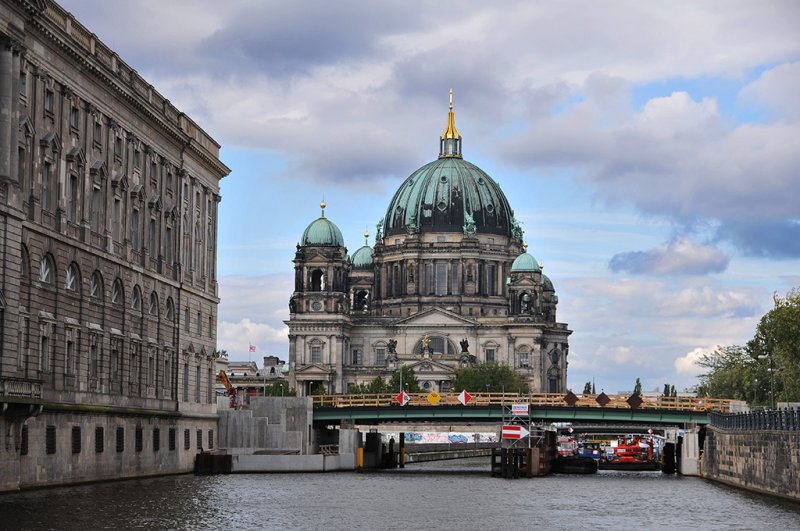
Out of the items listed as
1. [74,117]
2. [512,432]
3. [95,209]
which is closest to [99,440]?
[95,209]

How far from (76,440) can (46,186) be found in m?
11.8

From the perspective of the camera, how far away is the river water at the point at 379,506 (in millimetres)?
62625

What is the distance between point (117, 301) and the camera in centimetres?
9000

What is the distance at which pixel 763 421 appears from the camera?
272 feet

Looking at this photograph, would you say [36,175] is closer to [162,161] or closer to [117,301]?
[117,301]

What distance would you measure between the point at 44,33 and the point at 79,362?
16025 mm

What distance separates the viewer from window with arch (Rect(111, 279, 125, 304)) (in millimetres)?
89062

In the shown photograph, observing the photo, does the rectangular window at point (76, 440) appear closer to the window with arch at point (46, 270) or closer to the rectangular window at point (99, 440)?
the rectangular window at point (99, 440)

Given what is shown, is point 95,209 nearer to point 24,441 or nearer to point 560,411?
point 24,441

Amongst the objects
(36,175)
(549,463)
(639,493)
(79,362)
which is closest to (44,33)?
(36,175)

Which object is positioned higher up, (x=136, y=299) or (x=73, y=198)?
(x=73, y=198)

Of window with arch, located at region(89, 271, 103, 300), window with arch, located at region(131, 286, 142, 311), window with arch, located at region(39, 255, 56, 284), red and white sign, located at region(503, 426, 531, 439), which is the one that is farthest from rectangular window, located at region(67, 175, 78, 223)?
red and white sign, located at region(503, 426, 531, 439)

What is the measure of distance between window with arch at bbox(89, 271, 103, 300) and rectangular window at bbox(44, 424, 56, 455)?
1017cm

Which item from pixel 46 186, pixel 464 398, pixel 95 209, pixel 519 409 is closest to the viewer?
pixel 46 186
